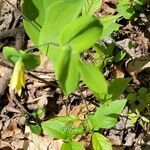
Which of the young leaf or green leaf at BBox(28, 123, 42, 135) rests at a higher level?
the young leaf

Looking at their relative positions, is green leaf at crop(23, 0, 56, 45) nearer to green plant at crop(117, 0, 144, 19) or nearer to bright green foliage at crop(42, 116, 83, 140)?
bright green foliage at crop(42, 116, 83, 140)

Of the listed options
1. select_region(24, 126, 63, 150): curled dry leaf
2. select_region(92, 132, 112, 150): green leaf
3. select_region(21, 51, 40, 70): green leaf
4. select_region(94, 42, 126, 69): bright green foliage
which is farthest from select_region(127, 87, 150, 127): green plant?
select_region(21, 51, 40, 70): green leaf

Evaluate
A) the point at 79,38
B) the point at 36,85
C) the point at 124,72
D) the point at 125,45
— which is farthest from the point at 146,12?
the point at 79,38

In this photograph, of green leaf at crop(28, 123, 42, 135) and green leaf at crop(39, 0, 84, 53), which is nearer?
green leaf at crop(39, 0, 84, 53)

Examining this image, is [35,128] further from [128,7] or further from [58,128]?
[128,7]

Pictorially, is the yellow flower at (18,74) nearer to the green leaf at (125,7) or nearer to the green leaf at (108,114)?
the green leaf at (108,114)

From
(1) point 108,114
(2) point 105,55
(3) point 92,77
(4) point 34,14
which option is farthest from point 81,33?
(2) point 105,55
